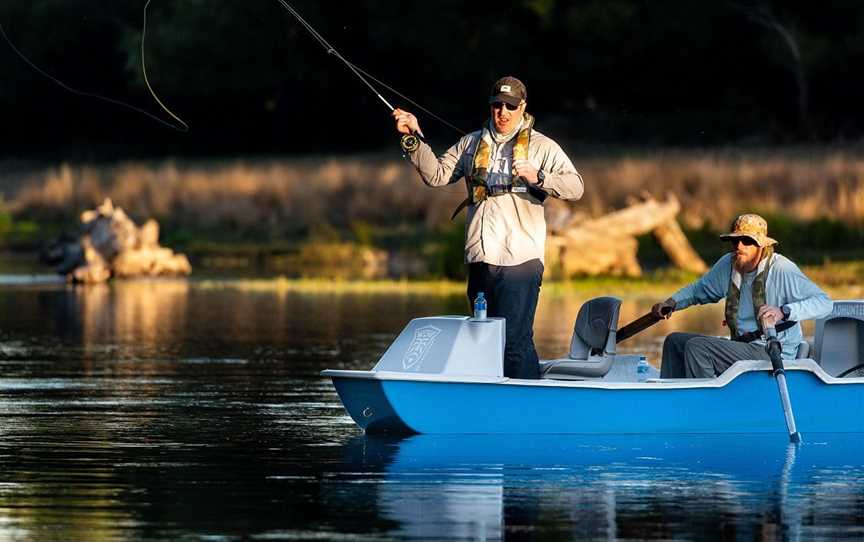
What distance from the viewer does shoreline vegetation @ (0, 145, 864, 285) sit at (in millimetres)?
36250

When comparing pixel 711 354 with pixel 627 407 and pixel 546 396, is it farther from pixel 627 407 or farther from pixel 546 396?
pixel 546 396

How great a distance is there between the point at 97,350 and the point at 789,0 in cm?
4573

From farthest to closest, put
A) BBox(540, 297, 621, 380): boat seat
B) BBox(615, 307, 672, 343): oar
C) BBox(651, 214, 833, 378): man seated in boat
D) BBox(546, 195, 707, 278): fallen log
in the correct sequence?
1. BBox(546, 195, 707, 278): fallen log
2. BBox(540, 297, 621, 380): boat seat
3. BBox(615, 307, 672, 343): oar
4. BBox(651, 214, 833, 378): man seated in boat

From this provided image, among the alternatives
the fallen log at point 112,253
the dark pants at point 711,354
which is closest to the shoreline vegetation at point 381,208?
the fallen log at point 112,253

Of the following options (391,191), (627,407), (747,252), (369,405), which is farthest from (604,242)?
(369,405)

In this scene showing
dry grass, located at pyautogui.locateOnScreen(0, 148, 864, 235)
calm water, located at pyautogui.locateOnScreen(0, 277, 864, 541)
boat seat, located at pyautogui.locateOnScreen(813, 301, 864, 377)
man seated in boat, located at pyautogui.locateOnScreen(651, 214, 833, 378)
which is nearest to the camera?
calm water, located at pyautogui.locateOnScreen(0, 277, 864, 541)

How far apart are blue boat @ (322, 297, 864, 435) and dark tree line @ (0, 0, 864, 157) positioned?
44564 mm

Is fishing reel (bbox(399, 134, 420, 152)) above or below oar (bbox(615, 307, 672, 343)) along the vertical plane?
above

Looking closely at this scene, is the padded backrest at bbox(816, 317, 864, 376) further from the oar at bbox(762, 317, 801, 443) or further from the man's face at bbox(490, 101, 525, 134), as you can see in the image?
the man's face at bbox(490, 101, 525, 134)

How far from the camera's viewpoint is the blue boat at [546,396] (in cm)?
1295

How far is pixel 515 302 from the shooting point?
13438 millimetres

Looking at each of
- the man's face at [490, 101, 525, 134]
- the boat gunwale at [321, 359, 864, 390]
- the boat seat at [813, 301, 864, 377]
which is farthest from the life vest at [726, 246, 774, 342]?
the man's face at [490, 101, 525, 134]

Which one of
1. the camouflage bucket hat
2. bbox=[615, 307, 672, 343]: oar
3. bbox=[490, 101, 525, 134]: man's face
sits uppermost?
bbox=[490, 101, 525, 134]: man's face

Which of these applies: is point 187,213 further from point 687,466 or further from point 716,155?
point 687,466
